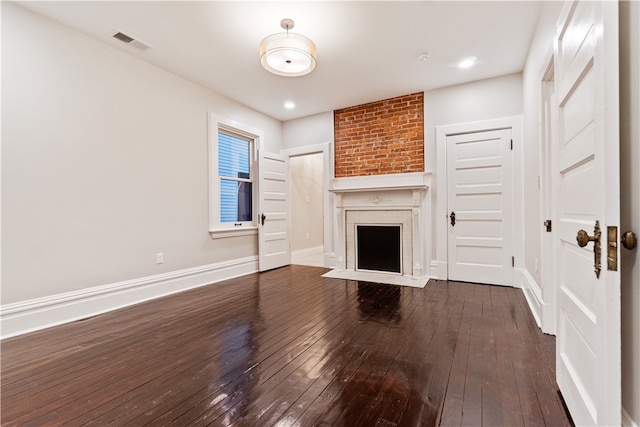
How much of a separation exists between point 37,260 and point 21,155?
93cm

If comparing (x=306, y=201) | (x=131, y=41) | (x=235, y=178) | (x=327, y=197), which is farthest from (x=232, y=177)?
(x=306, y=201)

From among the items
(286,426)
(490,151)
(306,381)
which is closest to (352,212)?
(490,151)

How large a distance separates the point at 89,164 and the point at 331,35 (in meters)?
2.82

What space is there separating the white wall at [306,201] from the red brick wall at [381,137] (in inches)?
55.0

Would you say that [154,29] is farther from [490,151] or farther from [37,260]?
[490,151]

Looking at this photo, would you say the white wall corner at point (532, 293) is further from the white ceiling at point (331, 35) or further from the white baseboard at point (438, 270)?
the white ceiling at point (331, 35)

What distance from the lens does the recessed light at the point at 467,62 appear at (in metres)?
3.41

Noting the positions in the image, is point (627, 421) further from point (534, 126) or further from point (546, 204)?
point (534, 126)

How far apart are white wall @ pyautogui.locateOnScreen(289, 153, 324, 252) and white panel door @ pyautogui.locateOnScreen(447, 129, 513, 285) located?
310 cm

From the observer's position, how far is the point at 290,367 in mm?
1850

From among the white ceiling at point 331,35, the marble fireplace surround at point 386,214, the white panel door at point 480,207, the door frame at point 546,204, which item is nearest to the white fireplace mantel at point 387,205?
the marble fireplace surround at point 386,214

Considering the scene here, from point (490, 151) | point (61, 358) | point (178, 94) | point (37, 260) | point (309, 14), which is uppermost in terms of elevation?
Result: point (309, 14)

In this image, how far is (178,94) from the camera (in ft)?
12.3

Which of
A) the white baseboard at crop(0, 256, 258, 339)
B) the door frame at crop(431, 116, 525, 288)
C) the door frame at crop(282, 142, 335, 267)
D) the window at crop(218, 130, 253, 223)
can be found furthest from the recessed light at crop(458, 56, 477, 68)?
the white baseboard at crop(0, 256, 258, 339)
